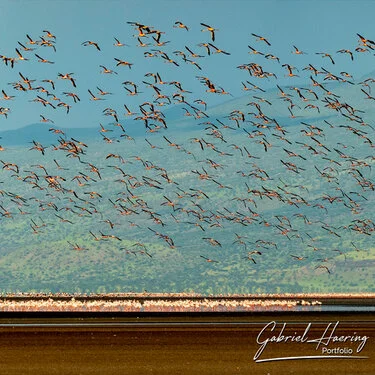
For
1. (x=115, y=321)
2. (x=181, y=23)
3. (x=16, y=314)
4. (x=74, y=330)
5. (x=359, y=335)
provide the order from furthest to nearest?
(x=16, y=314), (x=115, y=321), (x=181, y=23), (x=74, y=330), (x=359, y=335)

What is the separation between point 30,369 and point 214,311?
65339 mm

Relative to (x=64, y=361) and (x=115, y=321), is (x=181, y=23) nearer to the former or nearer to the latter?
(x=115, y=321)

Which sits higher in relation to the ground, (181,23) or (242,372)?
(181,23)

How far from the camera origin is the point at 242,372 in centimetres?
5197

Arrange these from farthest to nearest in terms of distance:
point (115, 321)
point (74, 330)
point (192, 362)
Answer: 1. point (115, 321)
2. point (74, 330)
3. point (192, 362)

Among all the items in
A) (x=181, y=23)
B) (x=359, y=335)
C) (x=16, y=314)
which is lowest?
(x=16, y=314)

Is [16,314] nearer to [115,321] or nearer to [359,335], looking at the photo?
[115,321]

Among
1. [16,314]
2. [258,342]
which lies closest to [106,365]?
[258,342]

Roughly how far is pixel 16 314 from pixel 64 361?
5803 centimetres

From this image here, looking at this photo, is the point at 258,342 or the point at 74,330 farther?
the point at 74,330

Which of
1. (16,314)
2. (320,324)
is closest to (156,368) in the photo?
(320,324)

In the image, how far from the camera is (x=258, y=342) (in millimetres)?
68125

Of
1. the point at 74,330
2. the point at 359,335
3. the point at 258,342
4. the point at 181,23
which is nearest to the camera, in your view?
the point at 258,342

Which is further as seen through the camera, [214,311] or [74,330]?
[214,311]
